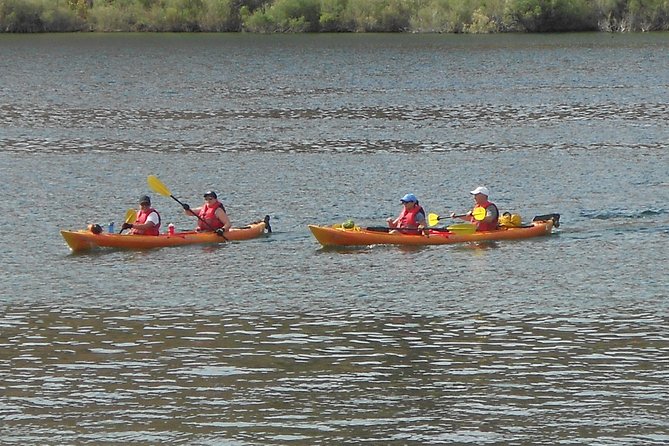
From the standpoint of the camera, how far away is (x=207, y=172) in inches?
1591

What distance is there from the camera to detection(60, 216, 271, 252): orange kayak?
28.7m

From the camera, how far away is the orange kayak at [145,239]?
28.7m

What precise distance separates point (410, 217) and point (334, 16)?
7783 cm

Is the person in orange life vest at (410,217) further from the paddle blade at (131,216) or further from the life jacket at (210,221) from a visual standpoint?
the paddle blade at (131,216)

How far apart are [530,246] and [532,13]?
73618mm

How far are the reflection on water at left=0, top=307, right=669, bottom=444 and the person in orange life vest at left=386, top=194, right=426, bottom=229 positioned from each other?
673cm

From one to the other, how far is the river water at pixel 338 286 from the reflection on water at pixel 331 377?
0.16 ft

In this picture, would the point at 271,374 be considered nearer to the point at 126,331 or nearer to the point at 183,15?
the point at 126,331

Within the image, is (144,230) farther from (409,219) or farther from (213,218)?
(409,219)

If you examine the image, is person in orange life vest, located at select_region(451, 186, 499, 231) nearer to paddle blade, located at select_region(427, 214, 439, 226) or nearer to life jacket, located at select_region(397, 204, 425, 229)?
paddle blade, located at select_region(427, 214, 439, 226)

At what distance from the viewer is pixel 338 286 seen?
83.3 feet

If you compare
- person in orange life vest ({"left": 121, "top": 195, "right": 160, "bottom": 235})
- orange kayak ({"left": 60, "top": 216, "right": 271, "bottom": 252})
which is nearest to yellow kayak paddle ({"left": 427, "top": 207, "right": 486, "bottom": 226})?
orange kayak ({"left": 60, "top": 216, "right": 271, "bottom": 252})

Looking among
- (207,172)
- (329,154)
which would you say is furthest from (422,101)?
(207,172)

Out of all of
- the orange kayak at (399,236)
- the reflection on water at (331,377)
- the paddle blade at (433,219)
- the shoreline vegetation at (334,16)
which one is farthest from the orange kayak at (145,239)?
the shoreline vegetation at (334,16)
